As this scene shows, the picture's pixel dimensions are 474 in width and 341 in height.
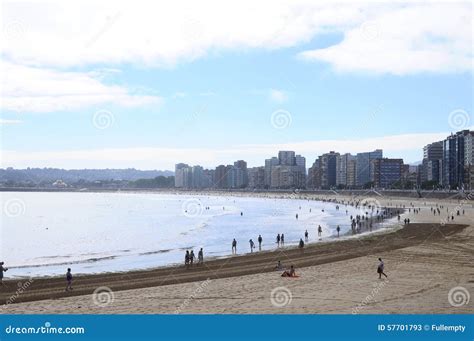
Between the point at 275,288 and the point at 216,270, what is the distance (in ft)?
24.1

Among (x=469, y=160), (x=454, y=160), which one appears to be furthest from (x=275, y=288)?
(x=454, y=160)

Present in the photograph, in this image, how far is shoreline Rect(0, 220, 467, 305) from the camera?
73.5ft

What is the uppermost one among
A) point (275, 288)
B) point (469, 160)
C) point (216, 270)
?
point (469, 160)

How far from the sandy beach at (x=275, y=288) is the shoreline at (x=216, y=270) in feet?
0.16

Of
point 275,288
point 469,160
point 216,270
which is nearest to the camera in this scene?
point 275,288

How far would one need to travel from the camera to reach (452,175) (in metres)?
192

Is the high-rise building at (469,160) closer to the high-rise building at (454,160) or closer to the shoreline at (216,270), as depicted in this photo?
the high-rise building at (454,160)

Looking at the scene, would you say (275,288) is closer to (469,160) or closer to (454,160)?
(469,160)

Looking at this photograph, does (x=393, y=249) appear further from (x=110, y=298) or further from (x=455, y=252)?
(x=110, y=298)

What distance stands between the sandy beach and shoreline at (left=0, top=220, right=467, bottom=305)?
5 centimetres

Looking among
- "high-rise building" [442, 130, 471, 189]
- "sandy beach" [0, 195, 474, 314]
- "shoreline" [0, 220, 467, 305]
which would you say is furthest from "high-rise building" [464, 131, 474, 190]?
"sandy beach" [0, 195, 474, 314]

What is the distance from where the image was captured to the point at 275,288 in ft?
68.4
